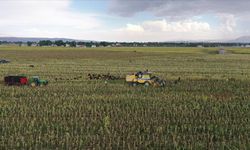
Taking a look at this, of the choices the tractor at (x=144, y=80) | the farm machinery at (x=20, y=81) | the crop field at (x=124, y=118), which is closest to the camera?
the crop field at (x=124, y=118)

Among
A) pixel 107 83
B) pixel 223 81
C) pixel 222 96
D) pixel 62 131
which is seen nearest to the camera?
pixel 62 131

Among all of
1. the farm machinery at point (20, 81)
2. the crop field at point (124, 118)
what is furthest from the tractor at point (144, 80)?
the farm machinery at point (20, 81)

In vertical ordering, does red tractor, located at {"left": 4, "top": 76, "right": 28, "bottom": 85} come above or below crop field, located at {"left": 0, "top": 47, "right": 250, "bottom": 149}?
above

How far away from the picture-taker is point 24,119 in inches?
587

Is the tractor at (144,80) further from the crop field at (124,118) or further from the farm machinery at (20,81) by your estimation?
the farm machinery at (20,81)

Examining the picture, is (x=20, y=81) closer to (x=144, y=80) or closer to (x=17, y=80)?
(x=17, y=80)

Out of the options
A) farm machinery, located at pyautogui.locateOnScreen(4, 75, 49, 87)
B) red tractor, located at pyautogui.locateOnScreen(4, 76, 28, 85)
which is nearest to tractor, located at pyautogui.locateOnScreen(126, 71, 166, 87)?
farm machinery, located at pyautogui.locateOnScreen(4, 75, 49, 87)

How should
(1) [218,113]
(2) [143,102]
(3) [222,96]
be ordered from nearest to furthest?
(1) [218,113] < (2) [143,102] < (3) [222,96]

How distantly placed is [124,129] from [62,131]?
2.34 m

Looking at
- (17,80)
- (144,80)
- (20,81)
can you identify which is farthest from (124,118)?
(17,80)

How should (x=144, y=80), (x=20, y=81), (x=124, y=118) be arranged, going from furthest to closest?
(x=144, y=80) → (x=20, y=81) → (x=124, y=118)

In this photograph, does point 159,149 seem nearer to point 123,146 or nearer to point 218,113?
point 123,146

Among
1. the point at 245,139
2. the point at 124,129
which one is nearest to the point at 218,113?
the point at 245,139

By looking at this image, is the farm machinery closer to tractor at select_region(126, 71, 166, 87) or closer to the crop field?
the crop field
